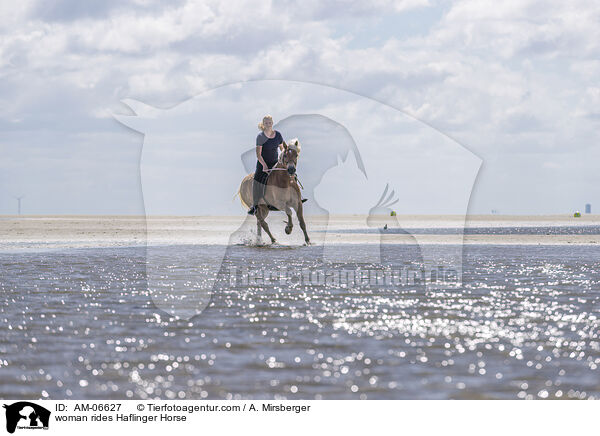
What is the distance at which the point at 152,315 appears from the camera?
1124cm

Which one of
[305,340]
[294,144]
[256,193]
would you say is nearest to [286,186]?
[256,193]

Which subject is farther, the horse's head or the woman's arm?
the woman's arm

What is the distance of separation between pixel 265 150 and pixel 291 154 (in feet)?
3.54

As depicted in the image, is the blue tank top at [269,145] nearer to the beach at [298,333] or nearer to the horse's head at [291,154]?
the horse's head at [291,154]

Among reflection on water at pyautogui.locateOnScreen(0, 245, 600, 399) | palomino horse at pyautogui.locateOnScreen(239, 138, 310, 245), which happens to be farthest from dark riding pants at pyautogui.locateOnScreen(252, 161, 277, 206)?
reflection on water at pyautogui.locateOnScreen(0, 245, 600, 399)

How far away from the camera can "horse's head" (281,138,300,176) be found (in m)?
24.1

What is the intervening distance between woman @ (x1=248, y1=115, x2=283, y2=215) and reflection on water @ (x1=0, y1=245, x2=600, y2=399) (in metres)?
8.91

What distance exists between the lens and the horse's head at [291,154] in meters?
24.1
